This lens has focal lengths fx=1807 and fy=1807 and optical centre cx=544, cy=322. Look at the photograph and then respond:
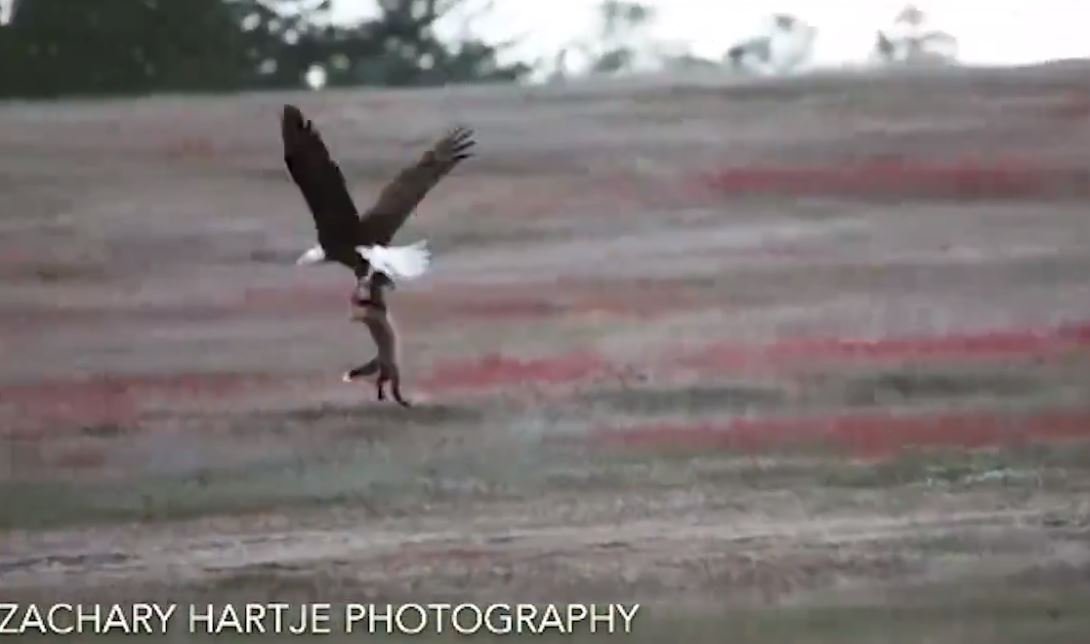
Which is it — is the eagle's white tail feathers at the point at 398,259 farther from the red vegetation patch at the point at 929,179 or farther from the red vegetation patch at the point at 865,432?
the red vegetation patch at the point at 929,179

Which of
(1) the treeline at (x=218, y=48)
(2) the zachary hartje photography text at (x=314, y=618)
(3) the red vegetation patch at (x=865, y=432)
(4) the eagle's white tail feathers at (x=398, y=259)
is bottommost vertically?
(2) the zachary hartje photography text at (x=314, y=618)

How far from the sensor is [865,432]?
2158 millimetres

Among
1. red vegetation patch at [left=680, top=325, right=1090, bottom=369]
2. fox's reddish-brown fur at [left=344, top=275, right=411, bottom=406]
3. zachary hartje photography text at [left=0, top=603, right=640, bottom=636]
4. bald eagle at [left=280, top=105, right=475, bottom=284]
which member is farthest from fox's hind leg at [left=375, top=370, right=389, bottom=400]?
red vegetation patch at [left=680, top=325, right=1090, bottom=369]

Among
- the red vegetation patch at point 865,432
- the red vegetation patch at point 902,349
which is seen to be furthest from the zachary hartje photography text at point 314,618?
the red vegetation patch at point 902,349

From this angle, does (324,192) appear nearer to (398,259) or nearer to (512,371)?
(398,259)

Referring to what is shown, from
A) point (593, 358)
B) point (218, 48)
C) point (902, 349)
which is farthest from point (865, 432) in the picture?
point (218, 48)

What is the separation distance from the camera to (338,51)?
2.26 metres

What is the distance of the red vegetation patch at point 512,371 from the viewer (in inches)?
84.7

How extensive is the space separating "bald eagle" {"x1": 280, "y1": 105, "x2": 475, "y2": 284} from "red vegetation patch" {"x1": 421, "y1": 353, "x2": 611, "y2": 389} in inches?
5.0

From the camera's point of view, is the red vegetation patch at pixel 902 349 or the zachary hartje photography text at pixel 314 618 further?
the red vegetation patch at pixel 902 349

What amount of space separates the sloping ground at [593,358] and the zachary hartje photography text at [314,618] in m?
0.02

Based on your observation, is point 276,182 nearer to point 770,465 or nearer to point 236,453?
point 236,453

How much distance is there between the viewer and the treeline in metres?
2.22

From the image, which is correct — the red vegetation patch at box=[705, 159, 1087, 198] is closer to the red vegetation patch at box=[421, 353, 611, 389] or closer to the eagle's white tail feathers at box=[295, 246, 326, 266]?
the red vegetation patch at box=[421, 353, 611, 389]
